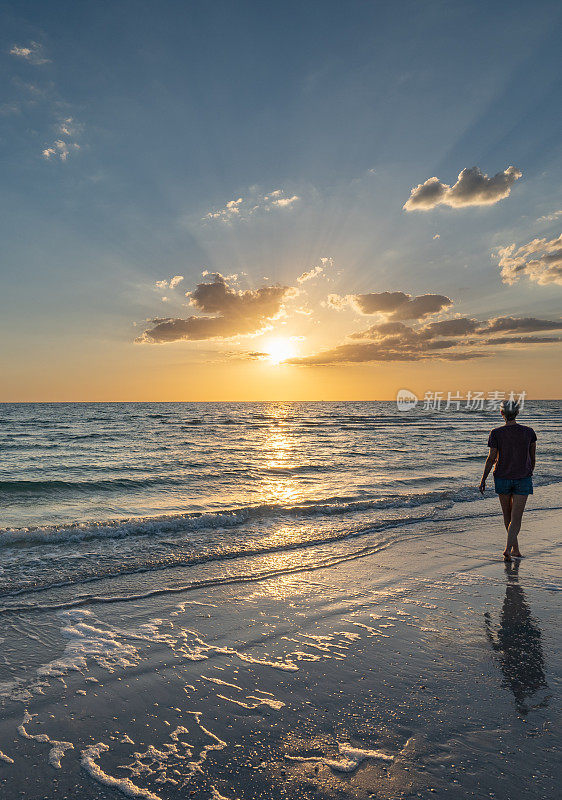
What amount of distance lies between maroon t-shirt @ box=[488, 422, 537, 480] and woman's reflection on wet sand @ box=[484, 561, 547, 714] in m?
2.31

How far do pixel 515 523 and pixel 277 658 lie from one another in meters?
5.11

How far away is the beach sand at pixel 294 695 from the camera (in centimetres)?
266

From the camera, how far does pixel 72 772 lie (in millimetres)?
2771

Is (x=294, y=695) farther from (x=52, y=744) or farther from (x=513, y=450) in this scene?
(x=513, y=450)

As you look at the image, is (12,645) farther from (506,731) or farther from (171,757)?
(506,731)

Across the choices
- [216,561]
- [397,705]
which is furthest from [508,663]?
[216,561]

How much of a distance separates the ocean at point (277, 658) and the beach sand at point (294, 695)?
15 mm

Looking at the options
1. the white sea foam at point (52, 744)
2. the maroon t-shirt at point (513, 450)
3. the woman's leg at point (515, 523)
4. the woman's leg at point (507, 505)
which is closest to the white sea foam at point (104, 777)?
the white sea foam at point (52, 744)

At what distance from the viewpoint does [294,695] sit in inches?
139

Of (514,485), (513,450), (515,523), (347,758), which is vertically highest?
(513,450)

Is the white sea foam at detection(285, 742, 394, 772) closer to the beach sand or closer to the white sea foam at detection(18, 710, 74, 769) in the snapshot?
the beach sand

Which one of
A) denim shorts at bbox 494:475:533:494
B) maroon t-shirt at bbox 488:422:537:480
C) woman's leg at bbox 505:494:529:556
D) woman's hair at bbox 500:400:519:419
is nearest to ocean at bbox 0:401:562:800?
Answer: woman's leg at bbox 505:494:529:556

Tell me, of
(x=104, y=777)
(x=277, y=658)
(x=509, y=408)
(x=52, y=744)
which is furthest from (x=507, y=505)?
(x=52, y=744)

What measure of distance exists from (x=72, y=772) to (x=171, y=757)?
2.07 feet
